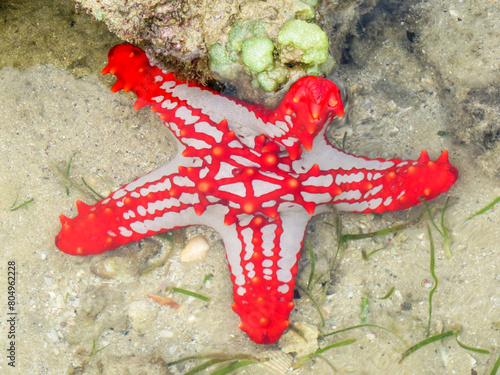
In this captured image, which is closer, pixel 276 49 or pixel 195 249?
pixel 276 49

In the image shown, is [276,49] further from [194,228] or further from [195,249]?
[195,249]

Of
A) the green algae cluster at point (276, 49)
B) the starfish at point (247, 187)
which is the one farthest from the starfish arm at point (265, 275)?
the green algae cluster at point (276, 49)

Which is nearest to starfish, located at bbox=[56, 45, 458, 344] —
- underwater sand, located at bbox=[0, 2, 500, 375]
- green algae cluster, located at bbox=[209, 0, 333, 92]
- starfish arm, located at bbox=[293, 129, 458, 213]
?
starfish arm, located at bbox=[293, 129, 458, 213]

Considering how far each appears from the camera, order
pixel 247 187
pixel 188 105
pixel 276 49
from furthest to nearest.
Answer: pixel 188 105 < pixel 247 187 < pixel 276 49

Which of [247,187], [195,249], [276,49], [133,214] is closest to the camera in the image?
[276,49]

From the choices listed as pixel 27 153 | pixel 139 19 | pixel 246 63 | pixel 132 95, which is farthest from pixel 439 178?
pixel 27 153

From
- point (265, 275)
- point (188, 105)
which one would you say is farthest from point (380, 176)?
point (188, 105)

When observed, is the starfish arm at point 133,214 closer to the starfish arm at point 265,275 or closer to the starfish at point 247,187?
the starfish at point 247,187

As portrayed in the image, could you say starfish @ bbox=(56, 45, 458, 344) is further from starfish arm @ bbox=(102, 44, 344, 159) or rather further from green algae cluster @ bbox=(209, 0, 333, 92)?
green algae cluster @ bbox=(209, 0, 333, 92)
